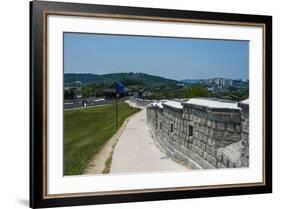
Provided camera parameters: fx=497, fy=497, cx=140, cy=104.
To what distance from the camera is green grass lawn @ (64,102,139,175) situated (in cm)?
250

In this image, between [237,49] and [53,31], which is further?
[237,49]

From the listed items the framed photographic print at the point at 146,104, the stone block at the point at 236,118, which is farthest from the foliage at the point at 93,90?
the stone block at the point at 236,118

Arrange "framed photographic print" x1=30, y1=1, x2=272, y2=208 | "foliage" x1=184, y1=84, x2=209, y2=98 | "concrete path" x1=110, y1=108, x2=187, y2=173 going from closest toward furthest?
1. "framed photographic print" x1=30, y1=1, x2=272, y2=208
2. "concrete path" x1=110, y1=108, x2=187, y2=173
3. "foliage" x1=184, y1=84, x2=209, y2=98

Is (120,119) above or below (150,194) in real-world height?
above

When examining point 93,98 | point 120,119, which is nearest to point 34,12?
point 93,98

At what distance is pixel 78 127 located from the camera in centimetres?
253

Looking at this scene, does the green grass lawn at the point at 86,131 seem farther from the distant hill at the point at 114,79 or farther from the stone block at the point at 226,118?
the stone block at the point at 226,118

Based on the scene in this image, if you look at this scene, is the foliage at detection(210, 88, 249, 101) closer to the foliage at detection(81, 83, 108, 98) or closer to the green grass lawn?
the green grass lawn

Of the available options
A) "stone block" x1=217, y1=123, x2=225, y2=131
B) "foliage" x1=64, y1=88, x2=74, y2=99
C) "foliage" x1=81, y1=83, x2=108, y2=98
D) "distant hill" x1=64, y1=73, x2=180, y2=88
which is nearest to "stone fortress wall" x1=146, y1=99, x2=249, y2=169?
"stone block" x1=217, y1=123, x2=225, y2=131

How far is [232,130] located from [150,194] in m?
0.60

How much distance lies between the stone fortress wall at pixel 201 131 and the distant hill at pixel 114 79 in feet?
0.38

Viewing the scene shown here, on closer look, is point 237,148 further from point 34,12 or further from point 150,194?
point 34,12

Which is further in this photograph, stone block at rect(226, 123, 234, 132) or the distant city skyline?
stone block at rect(226, 123, 234, 132)

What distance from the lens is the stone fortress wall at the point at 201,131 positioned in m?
2.69
